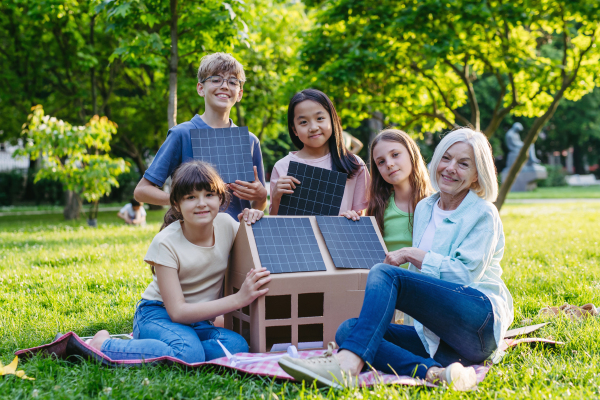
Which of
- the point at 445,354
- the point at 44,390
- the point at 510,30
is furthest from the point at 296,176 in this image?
the point at 510,30

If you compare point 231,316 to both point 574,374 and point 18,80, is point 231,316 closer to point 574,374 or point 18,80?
point 574,374

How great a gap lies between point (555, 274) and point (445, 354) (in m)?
2.77

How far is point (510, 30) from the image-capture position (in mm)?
9320

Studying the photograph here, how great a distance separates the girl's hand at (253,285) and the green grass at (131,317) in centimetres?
39

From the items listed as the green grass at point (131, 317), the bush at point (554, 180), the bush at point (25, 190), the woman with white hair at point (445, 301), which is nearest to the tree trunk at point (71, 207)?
the green grass at point (131, 317)

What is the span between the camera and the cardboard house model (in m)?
2.79

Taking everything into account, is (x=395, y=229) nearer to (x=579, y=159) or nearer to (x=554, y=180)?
(x=554, y=180)

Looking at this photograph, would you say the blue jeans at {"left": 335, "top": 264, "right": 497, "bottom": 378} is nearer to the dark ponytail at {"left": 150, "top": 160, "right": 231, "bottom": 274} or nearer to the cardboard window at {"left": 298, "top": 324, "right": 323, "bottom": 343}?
the cardboard window at {"left": 298, "top": 324, "right": 323, "bottom": 343}

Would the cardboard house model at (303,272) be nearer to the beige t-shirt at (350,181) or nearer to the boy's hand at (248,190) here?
the boy's hand at (248,190)

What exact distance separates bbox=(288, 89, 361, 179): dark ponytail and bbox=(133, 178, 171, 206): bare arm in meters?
1.02

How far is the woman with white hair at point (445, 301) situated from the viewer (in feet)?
7.77

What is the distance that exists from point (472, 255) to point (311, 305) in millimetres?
1124

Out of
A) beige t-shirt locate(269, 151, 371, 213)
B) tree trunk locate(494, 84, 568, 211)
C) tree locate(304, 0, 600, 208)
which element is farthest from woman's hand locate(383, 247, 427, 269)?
tree trunk locate(494, 84, 568, 211)

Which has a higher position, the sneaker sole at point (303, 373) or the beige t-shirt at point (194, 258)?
the beige t-shirt at point (194, 258)
